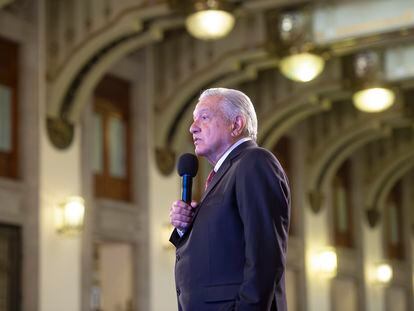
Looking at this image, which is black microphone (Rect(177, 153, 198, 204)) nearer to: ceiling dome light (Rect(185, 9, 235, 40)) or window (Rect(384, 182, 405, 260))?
ceiling dome light (Rect(185, 9, 235, 40))

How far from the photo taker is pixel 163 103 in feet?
53.3

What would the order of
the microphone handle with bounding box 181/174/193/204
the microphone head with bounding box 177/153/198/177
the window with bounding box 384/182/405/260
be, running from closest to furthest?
the microphone handle with bounding box 181/174/193/204 < the microphone head with bounding box 177/153/198/177 < the window with bounding box 384/182/405/260

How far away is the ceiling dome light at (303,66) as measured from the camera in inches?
570

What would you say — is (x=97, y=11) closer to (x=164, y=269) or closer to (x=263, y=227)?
(x=164, y=269)

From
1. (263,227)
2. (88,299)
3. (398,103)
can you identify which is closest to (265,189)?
(263,227)

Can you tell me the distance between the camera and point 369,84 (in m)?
16.8

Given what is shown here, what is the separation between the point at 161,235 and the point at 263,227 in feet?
42.1

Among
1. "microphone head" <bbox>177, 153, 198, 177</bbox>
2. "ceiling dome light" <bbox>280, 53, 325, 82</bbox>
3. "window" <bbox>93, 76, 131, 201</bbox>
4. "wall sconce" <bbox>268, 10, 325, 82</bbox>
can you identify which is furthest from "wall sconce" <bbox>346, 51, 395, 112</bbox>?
"microphone head" <bbox>177, 153, 198, 177</bbox>

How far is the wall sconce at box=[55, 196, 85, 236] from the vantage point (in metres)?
13.2

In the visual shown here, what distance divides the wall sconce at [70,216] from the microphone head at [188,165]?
972cm

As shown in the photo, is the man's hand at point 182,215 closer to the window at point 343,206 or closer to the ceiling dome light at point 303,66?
the ceiling dome light at point 303,66

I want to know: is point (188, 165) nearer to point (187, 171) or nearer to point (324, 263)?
point (187, 171)

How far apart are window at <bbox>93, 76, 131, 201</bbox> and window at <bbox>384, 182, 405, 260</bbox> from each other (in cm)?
1075

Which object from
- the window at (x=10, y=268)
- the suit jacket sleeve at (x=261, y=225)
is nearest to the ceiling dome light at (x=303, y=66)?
the window at (x=10, y=268)
